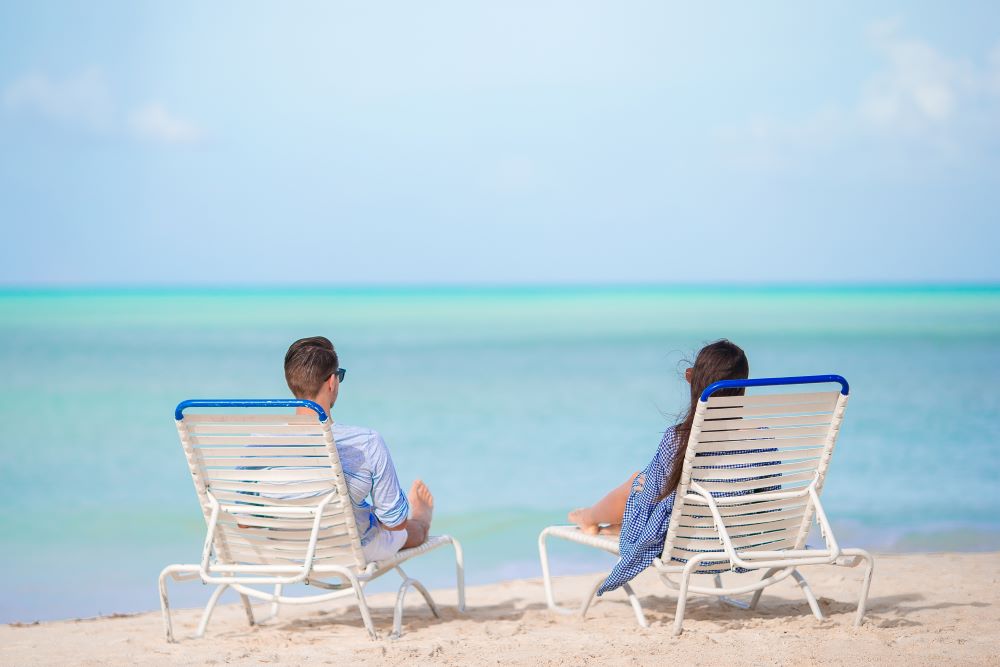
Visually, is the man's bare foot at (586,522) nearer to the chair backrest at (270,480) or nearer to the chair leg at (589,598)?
the chair leg at (589,598)

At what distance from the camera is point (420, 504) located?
4488 mm

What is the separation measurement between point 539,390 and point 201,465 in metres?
12.9

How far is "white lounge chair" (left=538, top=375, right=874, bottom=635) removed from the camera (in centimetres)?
384

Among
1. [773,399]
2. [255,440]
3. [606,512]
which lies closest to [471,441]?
[606,512]

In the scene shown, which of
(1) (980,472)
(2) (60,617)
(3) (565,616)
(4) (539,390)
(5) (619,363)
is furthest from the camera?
(5) (619,363)

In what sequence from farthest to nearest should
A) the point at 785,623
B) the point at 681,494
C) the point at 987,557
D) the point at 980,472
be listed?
the point at 980,472, the point at 987,557, the point at 785,623, the point at 681,494

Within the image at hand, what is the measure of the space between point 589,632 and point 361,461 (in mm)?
→ 1073

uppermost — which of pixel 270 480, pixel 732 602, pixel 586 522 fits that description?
pixel 270 480

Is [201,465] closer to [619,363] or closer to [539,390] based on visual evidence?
[539,390]

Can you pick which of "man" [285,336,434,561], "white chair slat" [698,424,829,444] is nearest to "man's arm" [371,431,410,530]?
"man" [285,336,434,561]

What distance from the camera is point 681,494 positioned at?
390cm

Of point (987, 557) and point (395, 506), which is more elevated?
point (395, 506)

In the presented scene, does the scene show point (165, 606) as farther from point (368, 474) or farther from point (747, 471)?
point (747, 471)

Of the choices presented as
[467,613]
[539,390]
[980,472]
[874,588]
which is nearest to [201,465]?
[467,613]
